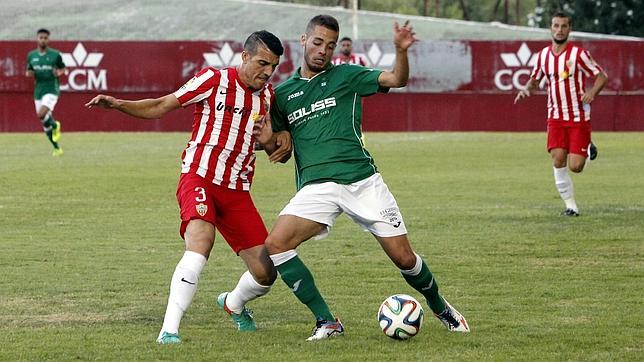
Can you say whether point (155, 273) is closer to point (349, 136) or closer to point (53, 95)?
point (349, 136)

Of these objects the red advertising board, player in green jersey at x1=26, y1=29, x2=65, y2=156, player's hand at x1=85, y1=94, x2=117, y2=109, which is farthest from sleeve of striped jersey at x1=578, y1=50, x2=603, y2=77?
the red advertising board

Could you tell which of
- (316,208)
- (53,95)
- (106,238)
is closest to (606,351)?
(316,208)

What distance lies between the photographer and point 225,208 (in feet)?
26.8

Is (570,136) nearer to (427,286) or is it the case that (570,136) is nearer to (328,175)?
(427,286)

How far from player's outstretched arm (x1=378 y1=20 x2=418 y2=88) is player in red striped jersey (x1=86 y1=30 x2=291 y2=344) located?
2.41ft

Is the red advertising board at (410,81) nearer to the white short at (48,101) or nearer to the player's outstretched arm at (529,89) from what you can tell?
the white short at (48,101)

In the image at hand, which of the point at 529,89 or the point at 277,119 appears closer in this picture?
the point at 277,119

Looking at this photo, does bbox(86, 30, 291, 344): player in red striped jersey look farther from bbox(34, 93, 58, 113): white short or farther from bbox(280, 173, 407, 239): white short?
bbox(34, 93, 58, 113): white short

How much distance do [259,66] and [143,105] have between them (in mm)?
743

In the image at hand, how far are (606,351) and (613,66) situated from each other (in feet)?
85.2

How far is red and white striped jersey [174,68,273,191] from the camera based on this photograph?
812 centimetres

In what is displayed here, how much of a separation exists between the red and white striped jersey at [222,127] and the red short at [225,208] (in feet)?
0.18

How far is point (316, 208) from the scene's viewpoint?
312 inches

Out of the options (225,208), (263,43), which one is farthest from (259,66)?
(225,208)
